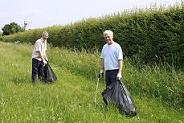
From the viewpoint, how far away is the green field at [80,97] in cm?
973

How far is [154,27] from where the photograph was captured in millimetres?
17906

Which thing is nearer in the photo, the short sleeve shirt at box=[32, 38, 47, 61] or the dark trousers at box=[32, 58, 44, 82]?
the short sleeve shirt at box=[32, 38, 47, 61]

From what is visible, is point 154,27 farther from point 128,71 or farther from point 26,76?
point 26,76

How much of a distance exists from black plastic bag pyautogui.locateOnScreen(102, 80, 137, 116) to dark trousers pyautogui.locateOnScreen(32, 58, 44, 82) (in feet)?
15.6

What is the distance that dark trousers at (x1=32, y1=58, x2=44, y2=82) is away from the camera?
50.6 feet

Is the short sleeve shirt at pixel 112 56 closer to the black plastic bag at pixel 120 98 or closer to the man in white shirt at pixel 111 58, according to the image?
the man in white shirt at pixel 111 58

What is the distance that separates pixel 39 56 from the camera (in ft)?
50.7

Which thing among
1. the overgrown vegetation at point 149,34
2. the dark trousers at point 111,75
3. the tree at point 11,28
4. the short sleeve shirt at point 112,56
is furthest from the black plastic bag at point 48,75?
the tree at point 11,28

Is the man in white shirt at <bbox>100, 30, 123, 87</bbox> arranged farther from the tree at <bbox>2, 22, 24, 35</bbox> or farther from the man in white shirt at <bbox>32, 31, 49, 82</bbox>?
the tree at <bbox>2, 22, 24, 35</bbox>

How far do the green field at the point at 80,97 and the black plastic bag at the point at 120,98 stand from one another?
0.60ft

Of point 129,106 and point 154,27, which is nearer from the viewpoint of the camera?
point 129,106

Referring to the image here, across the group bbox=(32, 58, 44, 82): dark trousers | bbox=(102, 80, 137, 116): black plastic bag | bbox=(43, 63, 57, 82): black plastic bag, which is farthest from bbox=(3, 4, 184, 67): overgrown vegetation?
bbox=(102, 80, 137, 116): black plastic bag

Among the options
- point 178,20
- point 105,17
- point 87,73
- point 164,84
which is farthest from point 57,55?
point 164,84

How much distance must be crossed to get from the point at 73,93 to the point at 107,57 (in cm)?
259
